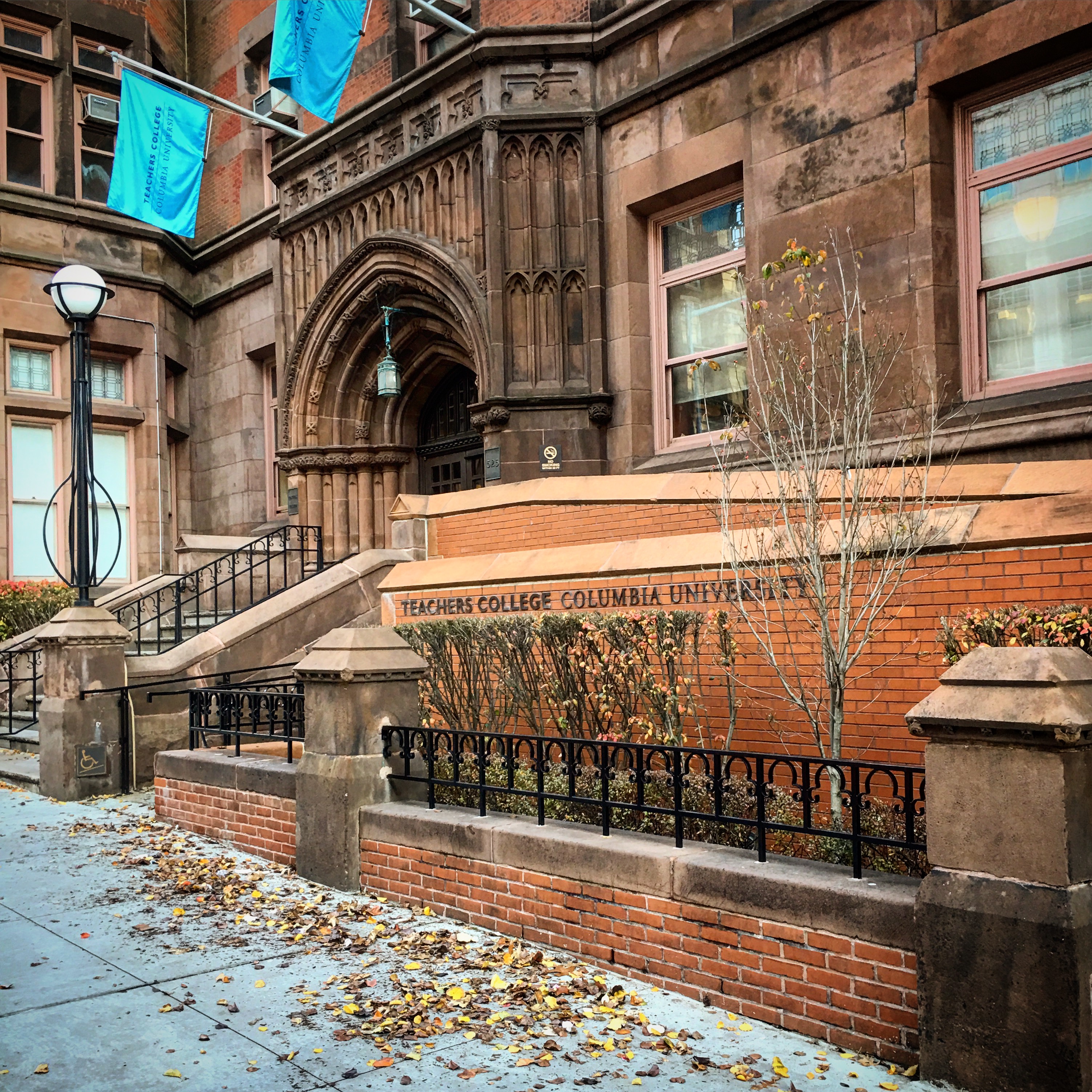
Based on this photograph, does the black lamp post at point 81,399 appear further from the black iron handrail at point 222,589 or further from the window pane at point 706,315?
the window pane at point 706,315

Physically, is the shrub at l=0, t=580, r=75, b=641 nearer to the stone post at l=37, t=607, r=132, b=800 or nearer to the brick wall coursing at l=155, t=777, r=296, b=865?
the stone post at l=37, t=607, r=132, b=800

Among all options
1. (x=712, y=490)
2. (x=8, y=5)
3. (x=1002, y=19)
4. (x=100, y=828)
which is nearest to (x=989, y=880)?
(x=712, y=490)

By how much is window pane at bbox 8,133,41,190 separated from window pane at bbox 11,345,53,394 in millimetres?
2902

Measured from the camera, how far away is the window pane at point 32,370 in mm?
19375

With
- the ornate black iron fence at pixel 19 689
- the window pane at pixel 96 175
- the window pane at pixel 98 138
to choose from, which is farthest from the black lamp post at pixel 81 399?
the window pane at pixel 98 138

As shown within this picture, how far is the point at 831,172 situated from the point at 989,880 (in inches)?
330

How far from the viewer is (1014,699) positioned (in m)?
3.76

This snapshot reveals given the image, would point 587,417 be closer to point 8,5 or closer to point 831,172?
point 831,172

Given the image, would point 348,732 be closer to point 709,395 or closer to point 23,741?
point 709,395

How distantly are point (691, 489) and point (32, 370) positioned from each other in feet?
48.9

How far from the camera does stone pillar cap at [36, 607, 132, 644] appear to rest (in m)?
10.4

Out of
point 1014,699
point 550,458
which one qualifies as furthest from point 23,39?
point 1014,699

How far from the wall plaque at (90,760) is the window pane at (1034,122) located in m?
9.70

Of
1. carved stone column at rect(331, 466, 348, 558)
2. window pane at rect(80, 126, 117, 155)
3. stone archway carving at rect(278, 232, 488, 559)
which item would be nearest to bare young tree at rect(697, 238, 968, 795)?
stone archway carving at rect(278, 232, 488, 559)
